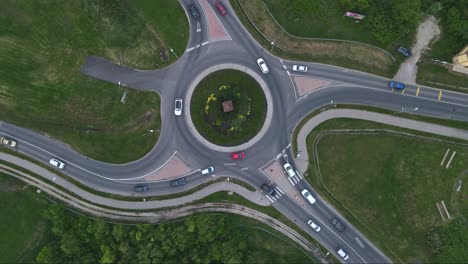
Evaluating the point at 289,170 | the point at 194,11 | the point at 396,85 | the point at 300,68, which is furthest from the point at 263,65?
the point at 396,85

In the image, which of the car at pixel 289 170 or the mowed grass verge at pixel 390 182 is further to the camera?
the car at pixel 289 170

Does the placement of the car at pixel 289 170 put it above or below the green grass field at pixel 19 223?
above

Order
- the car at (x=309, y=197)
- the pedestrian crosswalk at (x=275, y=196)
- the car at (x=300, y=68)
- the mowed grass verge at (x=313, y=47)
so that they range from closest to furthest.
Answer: the car at (x=309, y=197) → the pedestrian crosswalk at (x=275, y=196) → the car at (x=300, y=68) → the mowed grass verge at (x=313, y=47)

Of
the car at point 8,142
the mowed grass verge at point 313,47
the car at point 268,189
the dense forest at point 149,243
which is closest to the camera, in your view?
the dense forest at point 149,243

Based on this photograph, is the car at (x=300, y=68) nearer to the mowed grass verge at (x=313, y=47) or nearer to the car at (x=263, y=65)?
the mowed grass verge at (x=313, y=47)

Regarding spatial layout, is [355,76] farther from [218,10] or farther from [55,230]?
[55,230]

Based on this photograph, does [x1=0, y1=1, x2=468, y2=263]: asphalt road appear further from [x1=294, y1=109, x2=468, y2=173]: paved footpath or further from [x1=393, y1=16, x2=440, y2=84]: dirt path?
[x1=393, y1=16, x2=440, y2=84]: dirt path

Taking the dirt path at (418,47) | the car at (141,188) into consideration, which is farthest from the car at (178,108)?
the dirt path at (418,47)
